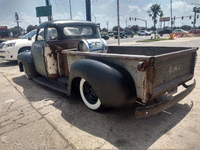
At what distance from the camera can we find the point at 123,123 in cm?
261

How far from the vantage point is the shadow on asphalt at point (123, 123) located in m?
2.22

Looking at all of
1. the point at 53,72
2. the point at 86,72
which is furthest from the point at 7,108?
the point at 86,72

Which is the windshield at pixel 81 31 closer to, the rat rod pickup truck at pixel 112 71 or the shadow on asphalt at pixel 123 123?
the rat rod pickup truck at pixel 112 71

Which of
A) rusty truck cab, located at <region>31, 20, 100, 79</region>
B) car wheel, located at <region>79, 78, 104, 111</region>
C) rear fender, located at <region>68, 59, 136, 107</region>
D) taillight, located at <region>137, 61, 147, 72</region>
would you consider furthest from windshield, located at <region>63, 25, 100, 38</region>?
taillight, located at <region>137, 61, 147, 72</region>

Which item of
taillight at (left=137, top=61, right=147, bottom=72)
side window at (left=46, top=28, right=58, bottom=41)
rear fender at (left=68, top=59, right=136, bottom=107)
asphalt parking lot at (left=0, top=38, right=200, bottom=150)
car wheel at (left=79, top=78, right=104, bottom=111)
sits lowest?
asphalt parking lot at (left=0, top=38, right=200, bottom=150)

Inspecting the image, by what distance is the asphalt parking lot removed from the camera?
7.09ft

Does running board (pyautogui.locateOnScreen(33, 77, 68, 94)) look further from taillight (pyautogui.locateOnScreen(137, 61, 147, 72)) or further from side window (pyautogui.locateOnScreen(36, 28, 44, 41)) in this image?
taillight (pyautogui.locateOnScreen(137, 61, 147, 72))

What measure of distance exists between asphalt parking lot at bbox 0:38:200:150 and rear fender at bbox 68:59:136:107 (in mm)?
482

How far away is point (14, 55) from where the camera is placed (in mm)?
7836

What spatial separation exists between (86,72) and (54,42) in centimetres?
168

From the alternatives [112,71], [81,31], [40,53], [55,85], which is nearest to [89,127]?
[112,71]

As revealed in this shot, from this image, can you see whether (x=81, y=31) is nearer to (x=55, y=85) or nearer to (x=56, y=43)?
(x=56, y=43)

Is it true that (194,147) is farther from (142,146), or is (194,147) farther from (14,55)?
(14,55)

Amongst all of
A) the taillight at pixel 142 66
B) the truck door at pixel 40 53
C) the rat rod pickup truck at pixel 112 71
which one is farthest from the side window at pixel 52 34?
the taillight at pixel 142 66
